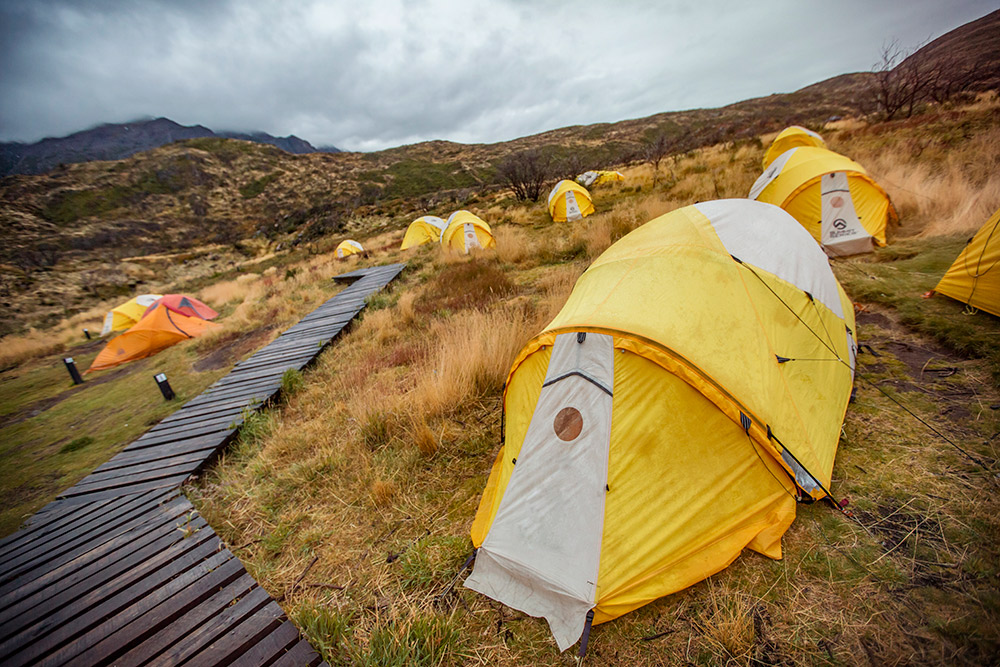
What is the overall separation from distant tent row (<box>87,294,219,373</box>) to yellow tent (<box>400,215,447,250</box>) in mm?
8963

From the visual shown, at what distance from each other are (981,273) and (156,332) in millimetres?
16363

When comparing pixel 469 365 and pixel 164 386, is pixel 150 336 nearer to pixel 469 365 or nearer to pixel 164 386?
pixel 164 386

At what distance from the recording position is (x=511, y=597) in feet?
6.82

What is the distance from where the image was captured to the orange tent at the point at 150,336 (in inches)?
388

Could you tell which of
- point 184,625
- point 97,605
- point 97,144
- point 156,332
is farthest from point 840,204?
point 97,144

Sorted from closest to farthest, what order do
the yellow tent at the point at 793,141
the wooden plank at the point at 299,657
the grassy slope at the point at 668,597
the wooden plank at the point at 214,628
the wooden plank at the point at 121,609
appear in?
the grassy slope at the point at 668,597 → the wooden plank at the point at 299,657 → the wooden plank at the point at 214,628 → the wooden plank at the point at 121,609 → the yellow tent at the point at 793,141

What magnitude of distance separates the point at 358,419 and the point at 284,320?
7.81 metres

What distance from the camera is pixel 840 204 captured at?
6.24 m

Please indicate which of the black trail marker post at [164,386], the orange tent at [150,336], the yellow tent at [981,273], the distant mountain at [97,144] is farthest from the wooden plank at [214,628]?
the distant mountain at [97,144]

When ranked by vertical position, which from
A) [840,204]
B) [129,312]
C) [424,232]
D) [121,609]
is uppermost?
[424,232]

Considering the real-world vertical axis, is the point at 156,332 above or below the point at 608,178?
below

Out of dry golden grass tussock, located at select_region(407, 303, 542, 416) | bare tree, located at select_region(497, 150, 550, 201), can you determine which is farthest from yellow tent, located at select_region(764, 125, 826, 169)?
dry golden grass tussock, located at select_region(407, 303, 542, 416)

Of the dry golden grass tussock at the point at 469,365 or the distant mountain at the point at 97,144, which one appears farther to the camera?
the distant mountain at the point at 97,144

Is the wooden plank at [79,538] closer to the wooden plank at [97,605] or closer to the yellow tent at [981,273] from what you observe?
the wooden plank at [97,605]
